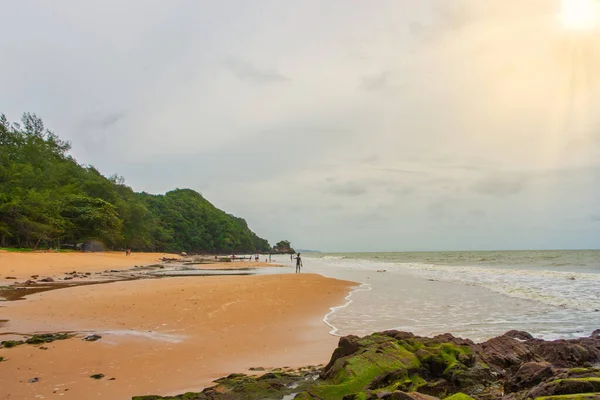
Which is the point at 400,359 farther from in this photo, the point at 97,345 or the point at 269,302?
the point at 269,302

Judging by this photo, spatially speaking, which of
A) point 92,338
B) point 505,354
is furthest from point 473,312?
point 92,338

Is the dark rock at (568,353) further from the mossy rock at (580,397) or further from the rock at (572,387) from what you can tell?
the mossy rock at (580,397)

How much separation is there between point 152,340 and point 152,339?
118 millimetres

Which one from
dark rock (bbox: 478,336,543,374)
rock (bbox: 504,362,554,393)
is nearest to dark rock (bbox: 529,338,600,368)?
dark rock (bbox: 478,336,543,374)

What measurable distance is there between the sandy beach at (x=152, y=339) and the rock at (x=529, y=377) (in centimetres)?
365

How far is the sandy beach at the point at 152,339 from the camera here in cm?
625

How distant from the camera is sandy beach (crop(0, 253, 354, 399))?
20.5 ft

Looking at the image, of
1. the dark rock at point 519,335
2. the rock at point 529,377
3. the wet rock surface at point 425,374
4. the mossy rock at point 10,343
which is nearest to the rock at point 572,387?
the wet rock surface at point 425,374

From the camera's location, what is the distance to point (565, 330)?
10.7m

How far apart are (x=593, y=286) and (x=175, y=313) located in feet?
75.4

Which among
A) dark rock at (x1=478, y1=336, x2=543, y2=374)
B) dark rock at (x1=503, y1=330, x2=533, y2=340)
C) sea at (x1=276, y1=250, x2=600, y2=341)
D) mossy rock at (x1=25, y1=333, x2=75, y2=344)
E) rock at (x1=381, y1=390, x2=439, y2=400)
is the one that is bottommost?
sea at (x1=276, y1=250, x2=600, y2=341)

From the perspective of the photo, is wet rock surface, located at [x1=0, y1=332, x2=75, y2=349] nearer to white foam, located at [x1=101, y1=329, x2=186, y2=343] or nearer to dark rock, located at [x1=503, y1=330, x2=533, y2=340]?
white foam, located at [x1=101, y1=329, x2=186, y2=343]

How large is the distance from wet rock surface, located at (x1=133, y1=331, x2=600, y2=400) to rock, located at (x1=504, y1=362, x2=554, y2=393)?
1cm

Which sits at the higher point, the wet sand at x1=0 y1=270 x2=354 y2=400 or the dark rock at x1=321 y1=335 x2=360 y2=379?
the dark rock at x1=321 y1=335 x2=360 y2=379
